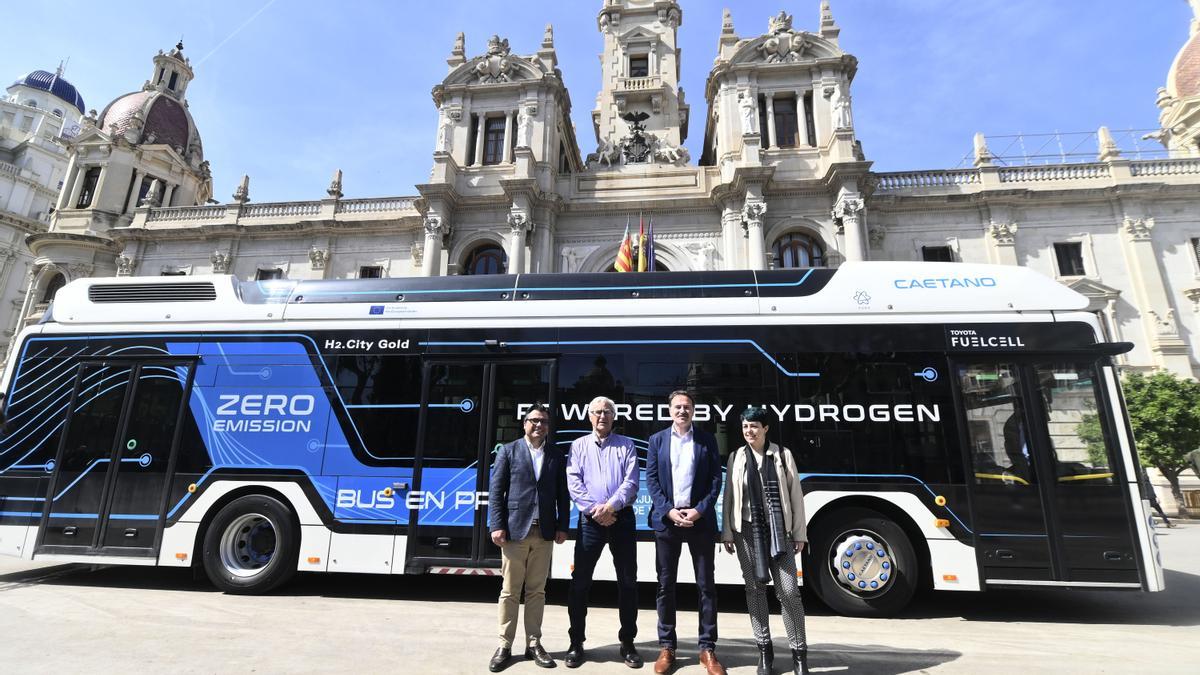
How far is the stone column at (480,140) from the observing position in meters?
23.2

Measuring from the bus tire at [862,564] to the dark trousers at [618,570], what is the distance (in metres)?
2.53

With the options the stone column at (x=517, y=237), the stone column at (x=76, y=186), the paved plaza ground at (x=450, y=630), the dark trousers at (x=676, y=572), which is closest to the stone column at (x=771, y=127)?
the stone column at (x=517, y=237)

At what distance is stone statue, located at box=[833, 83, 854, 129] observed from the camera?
21.0m

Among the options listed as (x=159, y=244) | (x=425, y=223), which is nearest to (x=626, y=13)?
(x=425, y=223)

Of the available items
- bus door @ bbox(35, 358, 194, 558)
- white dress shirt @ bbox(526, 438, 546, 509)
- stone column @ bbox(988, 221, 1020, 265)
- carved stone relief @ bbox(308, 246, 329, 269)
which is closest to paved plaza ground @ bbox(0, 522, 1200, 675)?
bus door @ bbox(35, 358, 194, 558)

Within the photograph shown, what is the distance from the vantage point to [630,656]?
13.2 feet

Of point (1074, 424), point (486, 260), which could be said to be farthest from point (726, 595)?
point (486, 260)

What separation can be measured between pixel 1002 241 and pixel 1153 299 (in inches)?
218

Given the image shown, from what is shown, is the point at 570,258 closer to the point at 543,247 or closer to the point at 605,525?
the point at 543,247

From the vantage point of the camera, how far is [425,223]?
69.2ft

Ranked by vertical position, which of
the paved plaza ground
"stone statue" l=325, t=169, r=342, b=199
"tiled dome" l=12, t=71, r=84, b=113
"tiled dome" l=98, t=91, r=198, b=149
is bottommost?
→ the paved plaza ground

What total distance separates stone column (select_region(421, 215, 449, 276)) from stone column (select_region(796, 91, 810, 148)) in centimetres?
1499

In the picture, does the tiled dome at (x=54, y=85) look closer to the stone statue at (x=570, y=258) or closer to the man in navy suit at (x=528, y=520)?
the stone statue at (x=570, y=258)

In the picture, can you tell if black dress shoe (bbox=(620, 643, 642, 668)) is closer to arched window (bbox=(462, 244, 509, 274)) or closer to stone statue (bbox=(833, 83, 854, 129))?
arched window (bbox=(462, 244, 509, 274))
